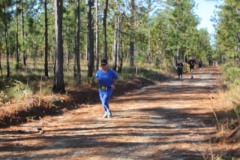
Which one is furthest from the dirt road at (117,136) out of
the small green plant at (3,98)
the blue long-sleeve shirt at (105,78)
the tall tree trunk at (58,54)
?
the tall tree trunk at (58,54)

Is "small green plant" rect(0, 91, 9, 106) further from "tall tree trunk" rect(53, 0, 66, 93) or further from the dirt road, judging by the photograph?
"tall tree trunk" rect(53, 0, 66, 93)

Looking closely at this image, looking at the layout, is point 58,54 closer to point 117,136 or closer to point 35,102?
point 35,102

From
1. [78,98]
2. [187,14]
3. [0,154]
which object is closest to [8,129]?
[0,154]

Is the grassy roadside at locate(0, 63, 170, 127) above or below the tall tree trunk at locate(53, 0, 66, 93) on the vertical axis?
below

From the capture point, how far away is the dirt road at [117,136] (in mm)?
7812

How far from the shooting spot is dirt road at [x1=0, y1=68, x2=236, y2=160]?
7.81 metres

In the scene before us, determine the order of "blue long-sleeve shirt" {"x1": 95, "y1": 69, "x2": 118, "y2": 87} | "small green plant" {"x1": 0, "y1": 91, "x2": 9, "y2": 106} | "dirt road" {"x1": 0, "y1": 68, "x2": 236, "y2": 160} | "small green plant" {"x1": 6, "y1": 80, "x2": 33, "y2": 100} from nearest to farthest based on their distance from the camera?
"dirt road" {"x1": 0, "y1": 68, "x2": 236, "y2": 160} < "blue long-sleeve shirt" {"x1": 95, "y1": 69, "x2": 118, "y2": 87} < "small green plant" {"x1": 0, "y1": 91, "x2": 9, "y2": 106} < "small green plant" {"x1": 6, "y1": 80, "x2": 33, "y2": 100}

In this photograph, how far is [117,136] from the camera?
945cm

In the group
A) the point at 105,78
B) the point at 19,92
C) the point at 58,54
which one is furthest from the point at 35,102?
the point at 58,54

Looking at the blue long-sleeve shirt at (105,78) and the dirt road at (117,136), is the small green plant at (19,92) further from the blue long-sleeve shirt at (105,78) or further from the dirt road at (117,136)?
the blue long-sleeve shirt at (105,78)

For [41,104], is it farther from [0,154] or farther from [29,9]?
[29,9]

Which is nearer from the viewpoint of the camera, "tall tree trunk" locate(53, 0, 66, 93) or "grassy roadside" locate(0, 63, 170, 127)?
"grassy roadside" locate(0, 63, 170, 127)

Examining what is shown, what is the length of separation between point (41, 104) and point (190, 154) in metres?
7.33

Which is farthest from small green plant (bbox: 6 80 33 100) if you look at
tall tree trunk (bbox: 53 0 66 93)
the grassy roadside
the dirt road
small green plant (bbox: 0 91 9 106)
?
the dirt road
